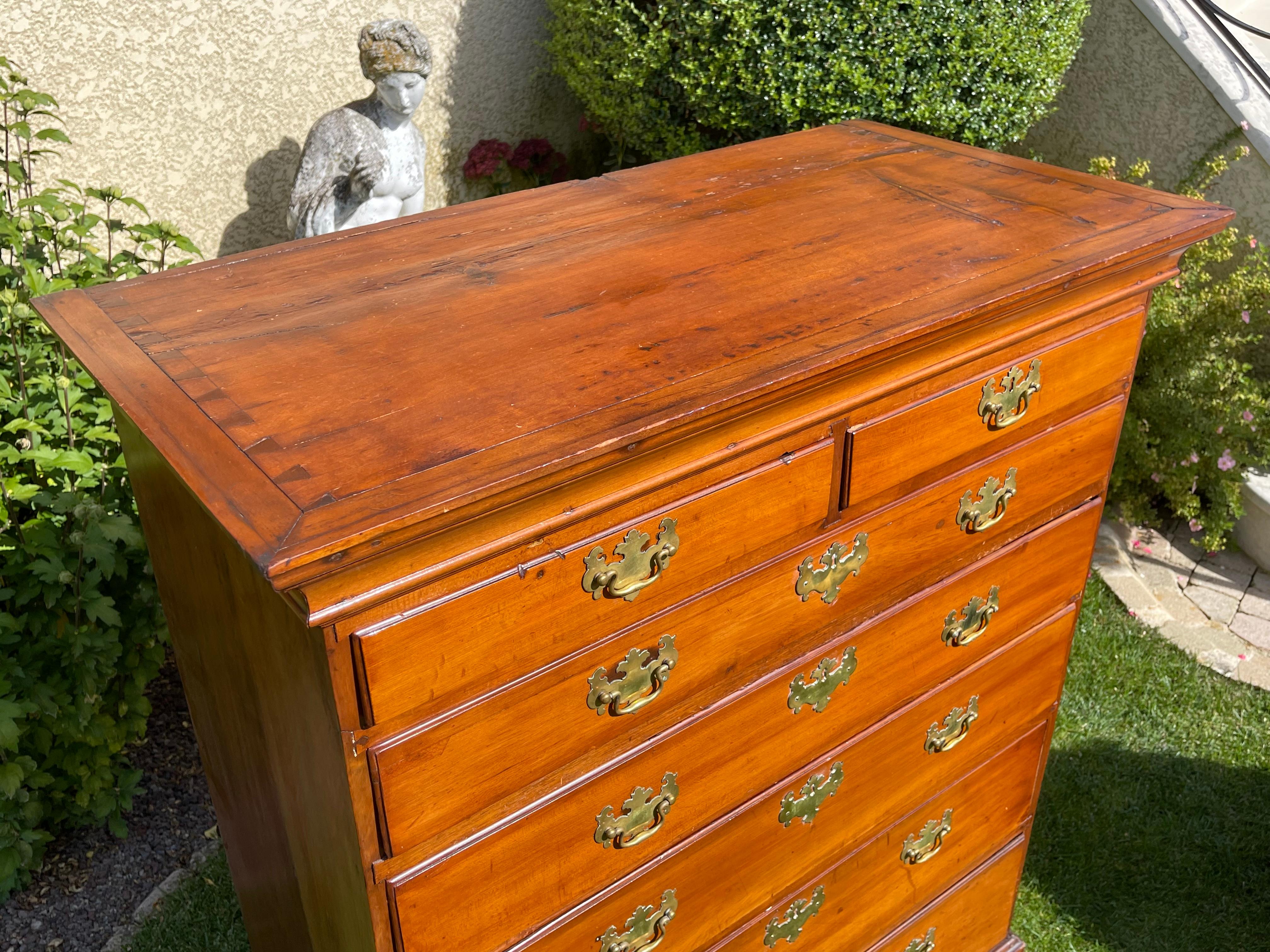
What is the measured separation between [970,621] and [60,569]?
73.9 inches

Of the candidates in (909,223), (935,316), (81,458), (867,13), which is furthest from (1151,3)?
(81,458)

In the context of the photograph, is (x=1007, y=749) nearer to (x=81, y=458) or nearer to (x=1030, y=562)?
(x=1030, y=562)

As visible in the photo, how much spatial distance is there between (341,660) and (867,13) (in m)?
3.20

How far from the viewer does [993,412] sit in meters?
1.65

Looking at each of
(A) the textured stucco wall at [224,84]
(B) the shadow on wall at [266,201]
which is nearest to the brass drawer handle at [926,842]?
(B) the shadow on wall at [266,201]

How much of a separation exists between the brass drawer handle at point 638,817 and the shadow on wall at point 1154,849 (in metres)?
1.62

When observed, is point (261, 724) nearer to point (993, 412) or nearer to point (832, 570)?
point (832, 570)

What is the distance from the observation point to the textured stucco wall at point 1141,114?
418 cm

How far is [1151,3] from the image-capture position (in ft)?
14.3

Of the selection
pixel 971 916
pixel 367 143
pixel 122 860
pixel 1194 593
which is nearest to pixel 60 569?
pixel 122 860

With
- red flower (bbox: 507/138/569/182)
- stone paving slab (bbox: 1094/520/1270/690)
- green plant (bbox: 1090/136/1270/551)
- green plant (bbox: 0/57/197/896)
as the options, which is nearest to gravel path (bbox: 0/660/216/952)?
green plant (bbox: 0/57/197/896)

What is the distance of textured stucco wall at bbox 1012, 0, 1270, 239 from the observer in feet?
13.7

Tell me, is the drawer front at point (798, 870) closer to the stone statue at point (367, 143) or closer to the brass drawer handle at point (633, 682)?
the brass drawer handle at point (633, 682)

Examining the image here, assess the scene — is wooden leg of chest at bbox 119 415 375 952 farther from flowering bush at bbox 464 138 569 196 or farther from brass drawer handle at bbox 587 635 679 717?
flowering bush at bbox 464 138 569 196
